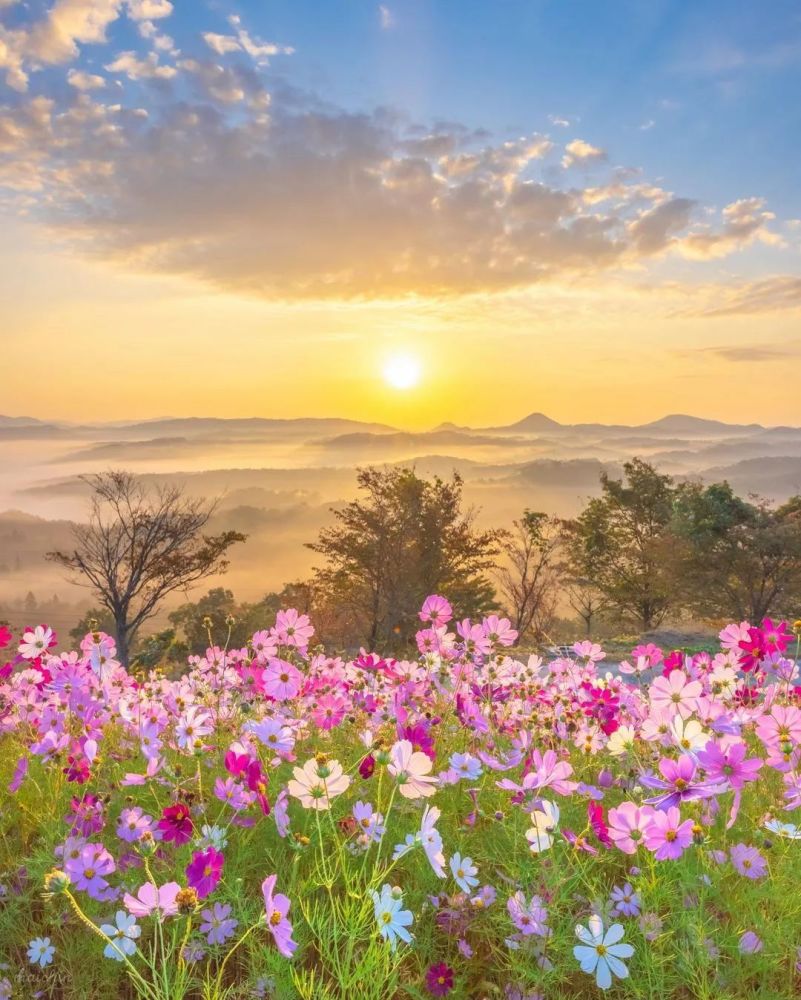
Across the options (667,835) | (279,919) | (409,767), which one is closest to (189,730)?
(409,767)

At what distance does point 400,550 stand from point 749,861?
78.6 ft

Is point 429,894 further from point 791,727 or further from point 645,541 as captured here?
point 645,541

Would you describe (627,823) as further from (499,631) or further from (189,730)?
(189,730)

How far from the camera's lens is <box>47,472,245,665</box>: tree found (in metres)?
24.1

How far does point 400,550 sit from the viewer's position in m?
26.8

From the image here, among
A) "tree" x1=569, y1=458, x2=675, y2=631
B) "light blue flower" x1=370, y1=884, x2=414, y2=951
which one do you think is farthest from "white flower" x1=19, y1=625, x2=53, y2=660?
"tree" x1=569, y1=458, x2=675, y2=631

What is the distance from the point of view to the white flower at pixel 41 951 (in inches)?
109

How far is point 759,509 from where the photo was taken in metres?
27.0

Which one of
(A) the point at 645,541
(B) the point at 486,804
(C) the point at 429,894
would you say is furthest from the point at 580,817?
(A) the point at 645,541

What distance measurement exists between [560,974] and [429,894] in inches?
19.9

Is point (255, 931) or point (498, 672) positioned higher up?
point (498, 672)

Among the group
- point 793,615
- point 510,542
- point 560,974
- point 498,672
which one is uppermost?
point 498,672

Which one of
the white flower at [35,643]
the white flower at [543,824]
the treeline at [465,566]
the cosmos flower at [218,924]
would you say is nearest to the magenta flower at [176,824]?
the cosmos flower at [218,924]

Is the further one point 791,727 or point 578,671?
point 578,671
